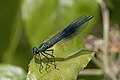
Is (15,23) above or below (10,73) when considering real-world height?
above

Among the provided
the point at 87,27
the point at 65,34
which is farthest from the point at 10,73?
the point at 87,27

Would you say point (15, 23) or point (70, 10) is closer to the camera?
point (70, 10)

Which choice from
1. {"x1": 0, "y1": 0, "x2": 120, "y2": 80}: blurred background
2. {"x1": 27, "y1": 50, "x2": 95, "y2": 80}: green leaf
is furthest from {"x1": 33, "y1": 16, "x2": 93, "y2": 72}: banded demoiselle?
{"x1": 27, "y1": 50, "x2": 95, "y2": 80}: green leaf

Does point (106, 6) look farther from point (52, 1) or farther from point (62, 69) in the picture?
point (62, 69)

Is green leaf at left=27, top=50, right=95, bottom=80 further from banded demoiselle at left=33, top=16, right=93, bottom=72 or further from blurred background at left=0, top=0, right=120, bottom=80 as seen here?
blurred background at left=0, top=0, right=120, bottom=80

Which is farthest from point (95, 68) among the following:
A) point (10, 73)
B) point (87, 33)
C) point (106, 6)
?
point (10, 73)

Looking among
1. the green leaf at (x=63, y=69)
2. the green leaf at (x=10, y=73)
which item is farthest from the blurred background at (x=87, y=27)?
the green leaf at (x=63, y=69)

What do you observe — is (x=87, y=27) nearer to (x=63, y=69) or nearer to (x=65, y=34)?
(x=65, y=34)
